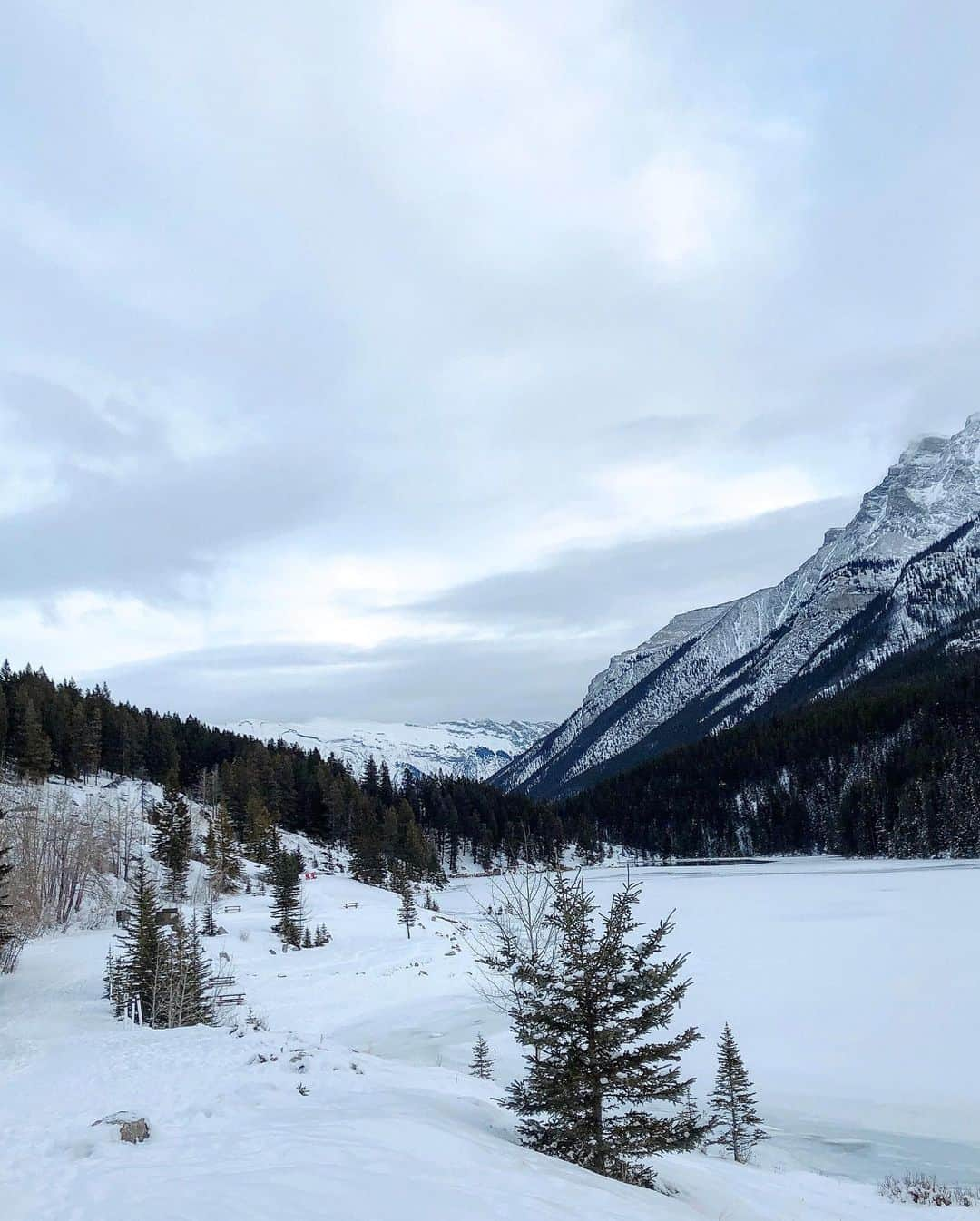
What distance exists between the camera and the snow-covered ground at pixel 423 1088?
28.9ft

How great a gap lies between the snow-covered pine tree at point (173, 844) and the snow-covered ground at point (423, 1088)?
13.5 metres

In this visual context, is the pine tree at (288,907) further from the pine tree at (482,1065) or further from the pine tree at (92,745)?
the pine tree at (92,745)

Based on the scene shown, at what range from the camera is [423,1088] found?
598 inches

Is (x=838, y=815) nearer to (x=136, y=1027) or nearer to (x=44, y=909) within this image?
(x=44, y=909)

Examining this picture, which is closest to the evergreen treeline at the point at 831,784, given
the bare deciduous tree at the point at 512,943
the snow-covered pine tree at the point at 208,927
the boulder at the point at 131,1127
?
the bare deciduous tree at the point at 512,943

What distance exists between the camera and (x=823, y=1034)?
→ 24.8 m

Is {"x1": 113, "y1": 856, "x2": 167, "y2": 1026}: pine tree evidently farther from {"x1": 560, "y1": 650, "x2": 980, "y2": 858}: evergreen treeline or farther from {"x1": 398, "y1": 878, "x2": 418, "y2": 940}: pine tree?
{"x1": 560, "y1": 650, "x2": 980, "y2": 858}: evergreen treeline

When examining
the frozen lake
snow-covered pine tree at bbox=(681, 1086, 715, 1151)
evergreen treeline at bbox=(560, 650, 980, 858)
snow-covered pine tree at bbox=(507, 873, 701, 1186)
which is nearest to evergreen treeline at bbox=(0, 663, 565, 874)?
evergreen treeline at bbox=(560, 650, 980, 858)

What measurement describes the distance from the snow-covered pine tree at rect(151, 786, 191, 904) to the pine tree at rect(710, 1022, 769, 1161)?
4660 centimetres

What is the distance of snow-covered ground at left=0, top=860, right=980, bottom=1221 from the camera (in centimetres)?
880

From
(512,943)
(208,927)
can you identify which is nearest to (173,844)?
(208,927)

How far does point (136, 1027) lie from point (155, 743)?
3584 inches

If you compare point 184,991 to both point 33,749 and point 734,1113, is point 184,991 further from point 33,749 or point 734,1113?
point 33,749

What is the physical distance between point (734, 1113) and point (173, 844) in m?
55.4
